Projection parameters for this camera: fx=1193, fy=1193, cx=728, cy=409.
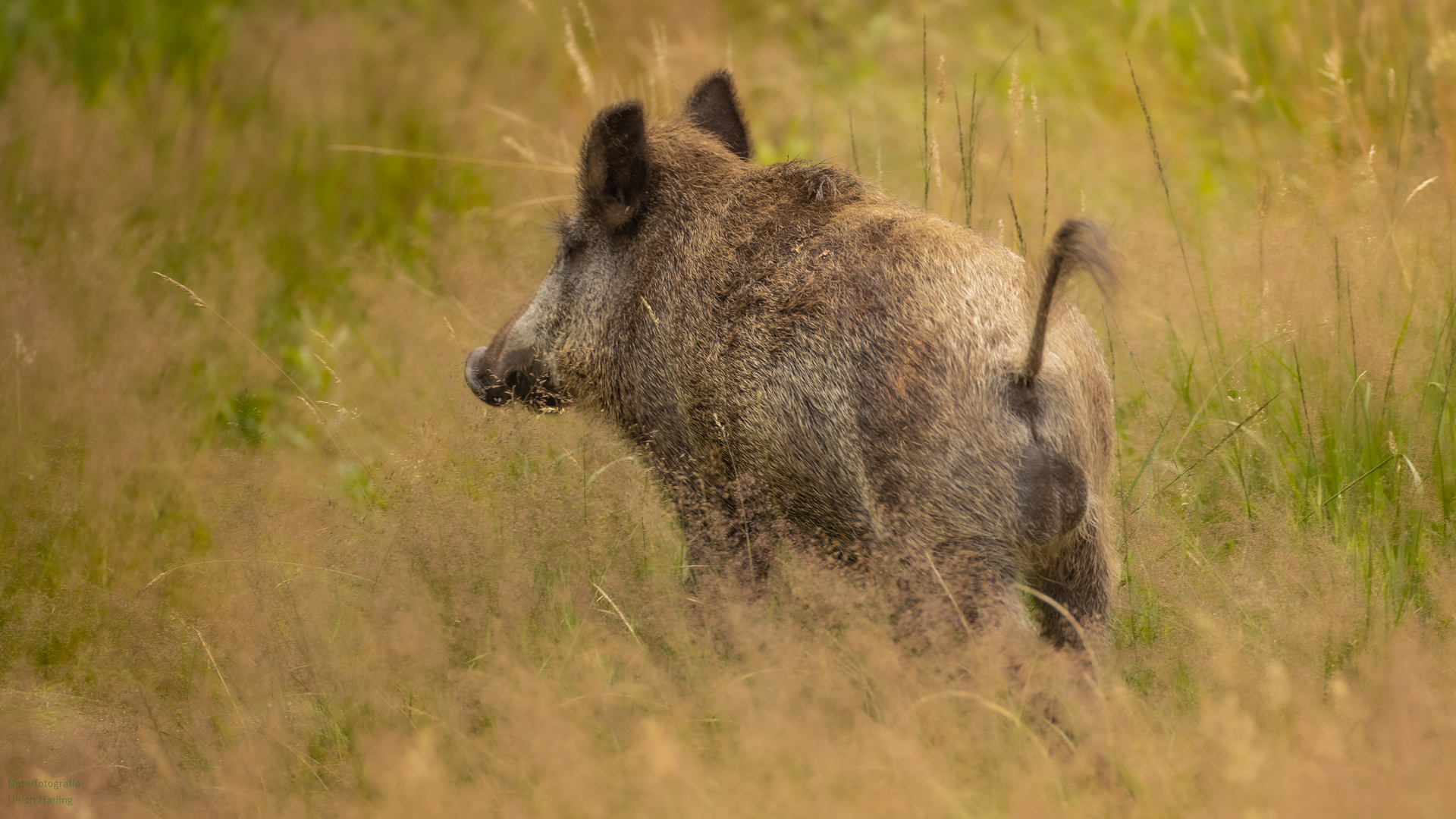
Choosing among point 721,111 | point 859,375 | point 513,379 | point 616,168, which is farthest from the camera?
point 721,111

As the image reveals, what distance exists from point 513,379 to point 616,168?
2.35ft

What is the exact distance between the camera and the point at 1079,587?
2.68 m

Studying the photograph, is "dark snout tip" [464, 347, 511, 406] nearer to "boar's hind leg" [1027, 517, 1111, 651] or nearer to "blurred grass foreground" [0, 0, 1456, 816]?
"blurred grass foreground" [0, 0, 1456, 816]

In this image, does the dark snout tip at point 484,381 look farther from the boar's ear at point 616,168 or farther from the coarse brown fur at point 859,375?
the boar's ear at point 616,168

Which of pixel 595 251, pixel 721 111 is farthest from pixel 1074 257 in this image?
pixel 721 111

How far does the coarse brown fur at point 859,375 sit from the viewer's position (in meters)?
2.37

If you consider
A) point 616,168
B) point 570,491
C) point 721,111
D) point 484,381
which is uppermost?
point 721,111

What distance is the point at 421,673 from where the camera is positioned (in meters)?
2.66

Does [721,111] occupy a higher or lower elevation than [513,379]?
higher

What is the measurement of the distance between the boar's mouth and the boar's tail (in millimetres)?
1594

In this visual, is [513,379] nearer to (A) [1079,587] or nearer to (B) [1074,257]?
(A) [1079,587]

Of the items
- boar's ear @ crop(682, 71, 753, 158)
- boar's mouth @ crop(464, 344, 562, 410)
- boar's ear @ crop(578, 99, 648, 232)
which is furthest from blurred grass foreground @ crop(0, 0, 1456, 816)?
boar's ear @ crop(578, 99, 648, 232)

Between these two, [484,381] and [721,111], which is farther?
[721,111]

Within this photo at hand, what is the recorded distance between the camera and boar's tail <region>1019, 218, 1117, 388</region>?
7.20 ft
